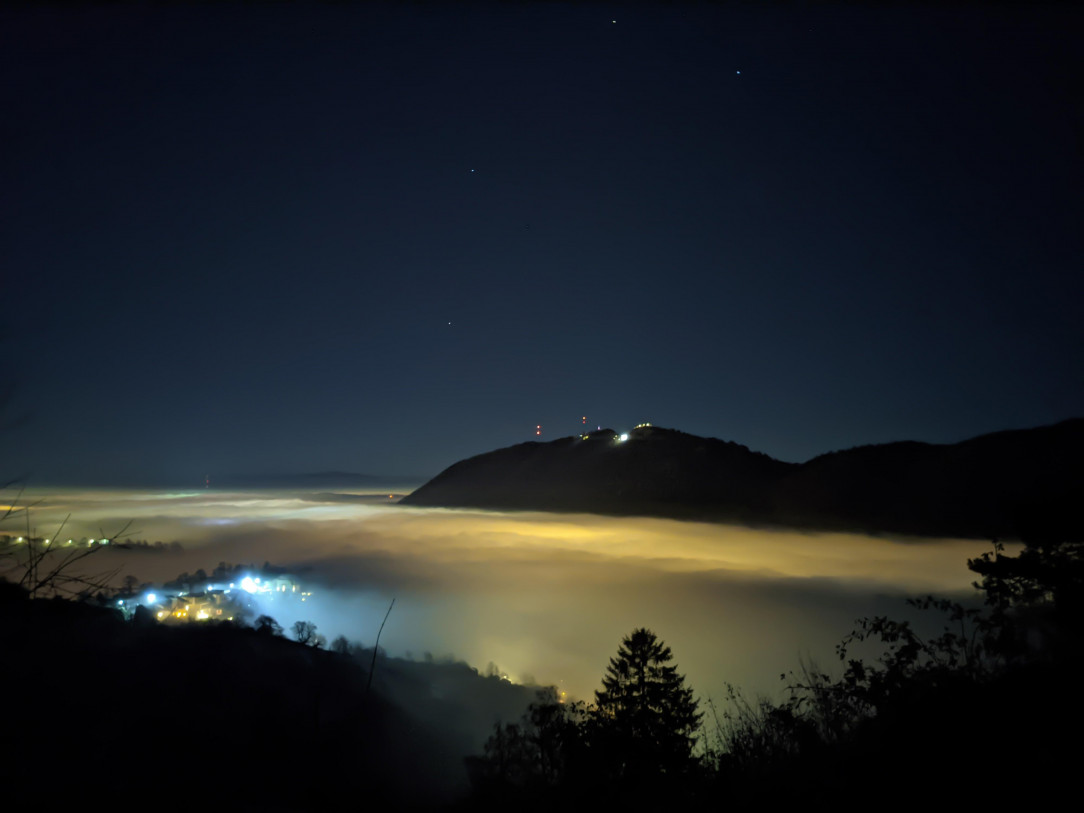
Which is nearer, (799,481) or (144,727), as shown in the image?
(144,727)

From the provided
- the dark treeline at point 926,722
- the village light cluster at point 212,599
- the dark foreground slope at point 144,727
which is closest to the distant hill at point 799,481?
the dark treeline at point 926,722

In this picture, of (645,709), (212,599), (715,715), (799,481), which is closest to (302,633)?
(212,599)

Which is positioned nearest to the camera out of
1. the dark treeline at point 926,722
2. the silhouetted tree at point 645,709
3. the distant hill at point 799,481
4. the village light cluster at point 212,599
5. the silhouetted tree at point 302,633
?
the dark treeline at point 926,722

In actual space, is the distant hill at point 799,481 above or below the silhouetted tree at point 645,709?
above

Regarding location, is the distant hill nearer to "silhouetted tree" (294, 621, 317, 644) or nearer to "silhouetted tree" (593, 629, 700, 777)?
"silhouetted tree" (593, 629, 700, 777)

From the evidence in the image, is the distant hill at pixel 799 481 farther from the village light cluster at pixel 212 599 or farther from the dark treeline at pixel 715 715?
the village light cluster at pixel 212 599

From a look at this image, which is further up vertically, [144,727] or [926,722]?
[926,722]

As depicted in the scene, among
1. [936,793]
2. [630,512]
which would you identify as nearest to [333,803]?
[936,793]

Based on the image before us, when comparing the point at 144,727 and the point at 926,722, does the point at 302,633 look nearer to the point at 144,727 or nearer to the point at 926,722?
the point at 144,727

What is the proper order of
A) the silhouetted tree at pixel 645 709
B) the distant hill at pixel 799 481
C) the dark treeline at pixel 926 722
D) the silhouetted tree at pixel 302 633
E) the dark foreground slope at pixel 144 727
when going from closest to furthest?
the dark foreground slope at pixel 144 727 → the dark treeline at pixel 926 722 → the silhouetted tree at pixel 645 709 → the silhouetted tree at pixel 302 633 → the distant hill at pixel 799 481

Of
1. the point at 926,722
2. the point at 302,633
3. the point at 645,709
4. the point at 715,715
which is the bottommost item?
the point at 302,633
